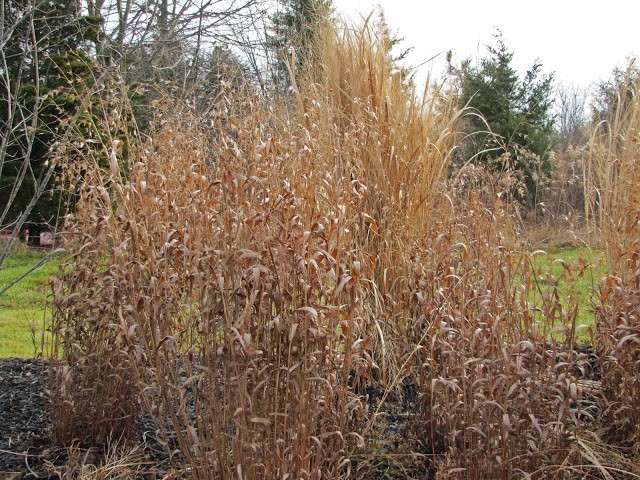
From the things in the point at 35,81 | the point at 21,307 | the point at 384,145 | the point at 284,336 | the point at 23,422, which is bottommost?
the point at 21,307

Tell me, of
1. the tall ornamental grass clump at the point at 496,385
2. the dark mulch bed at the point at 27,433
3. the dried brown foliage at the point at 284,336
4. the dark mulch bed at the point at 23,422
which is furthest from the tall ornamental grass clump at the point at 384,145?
the dark mulch bed at the point at 23,422

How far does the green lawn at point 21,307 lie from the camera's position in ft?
16.7

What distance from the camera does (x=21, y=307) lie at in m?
6.78

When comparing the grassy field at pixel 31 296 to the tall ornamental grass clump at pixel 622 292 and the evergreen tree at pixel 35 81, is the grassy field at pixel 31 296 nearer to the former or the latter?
the tall ornamental grass clump at pixel 622 292

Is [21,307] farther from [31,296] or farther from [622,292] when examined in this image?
[622,292]

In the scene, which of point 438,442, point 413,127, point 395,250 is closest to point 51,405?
point 438,442

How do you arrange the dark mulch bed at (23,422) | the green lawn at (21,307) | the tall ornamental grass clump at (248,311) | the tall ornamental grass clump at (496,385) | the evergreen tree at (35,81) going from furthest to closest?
1. the green lawn at (21,307)
2. the evergreen tree at (35,81)
3. the dark mulch bed at (23,422)
4. the tall ornamental grass clump at (496,385)
5. the tall ornamental grass clump at (248,311)

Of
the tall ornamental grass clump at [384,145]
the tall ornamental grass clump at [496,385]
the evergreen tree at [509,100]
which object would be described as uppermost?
the evergreen tree at [509,100]

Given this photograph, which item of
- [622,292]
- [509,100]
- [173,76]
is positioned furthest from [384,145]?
[509,100]

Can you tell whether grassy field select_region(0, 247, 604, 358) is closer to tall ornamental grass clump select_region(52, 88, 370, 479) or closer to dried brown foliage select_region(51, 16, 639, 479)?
dried brown foliage select_region(51, 16, 639, 479)

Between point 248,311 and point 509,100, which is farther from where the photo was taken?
point 509,100

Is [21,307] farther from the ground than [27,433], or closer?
closer

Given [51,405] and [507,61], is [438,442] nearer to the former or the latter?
[51,405]

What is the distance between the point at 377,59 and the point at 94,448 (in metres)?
2.97
